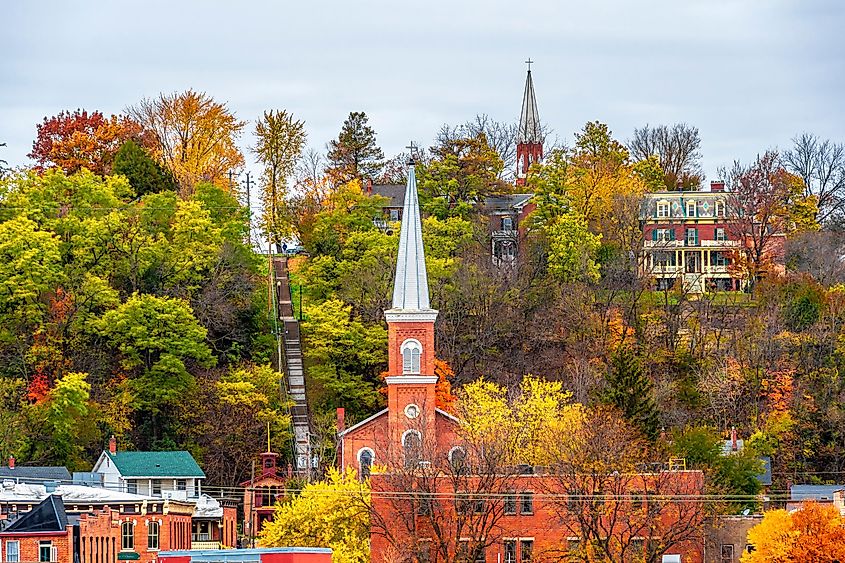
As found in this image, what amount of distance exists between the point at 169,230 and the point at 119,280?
4.44 meters

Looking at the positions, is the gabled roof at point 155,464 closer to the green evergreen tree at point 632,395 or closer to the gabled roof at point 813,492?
the green evergreen tree at point 632,395

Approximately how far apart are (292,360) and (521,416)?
21.4m

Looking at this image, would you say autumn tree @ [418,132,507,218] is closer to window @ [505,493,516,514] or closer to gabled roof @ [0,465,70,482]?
gabled roof @ [0,465,70,482]

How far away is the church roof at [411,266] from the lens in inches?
3893

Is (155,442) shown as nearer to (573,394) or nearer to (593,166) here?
(573,394)

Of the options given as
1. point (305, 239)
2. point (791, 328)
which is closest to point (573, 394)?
point (791, 328)

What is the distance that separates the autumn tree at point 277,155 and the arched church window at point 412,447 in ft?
103

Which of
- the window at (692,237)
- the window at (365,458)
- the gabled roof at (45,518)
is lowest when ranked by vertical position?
the gabled roof at (45,518)

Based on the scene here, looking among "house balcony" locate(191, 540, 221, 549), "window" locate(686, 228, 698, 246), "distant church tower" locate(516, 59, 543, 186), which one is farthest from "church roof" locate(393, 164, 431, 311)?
"distant church tower" locate(516, 59, 543, 186)

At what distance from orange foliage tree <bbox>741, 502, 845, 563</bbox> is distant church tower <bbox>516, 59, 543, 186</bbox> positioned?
68486 millimetres

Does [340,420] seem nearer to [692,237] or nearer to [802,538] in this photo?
[802,538]

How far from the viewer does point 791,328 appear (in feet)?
358

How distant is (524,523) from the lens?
82.2 metres

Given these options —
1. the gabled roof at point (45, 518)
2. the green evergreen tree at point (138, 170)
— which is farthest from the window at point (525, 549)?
the green evergreen tree at point (138, 170)
